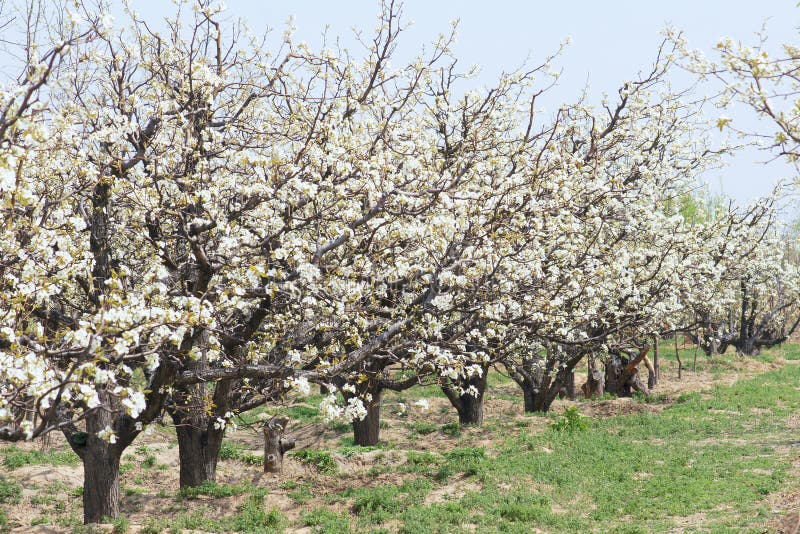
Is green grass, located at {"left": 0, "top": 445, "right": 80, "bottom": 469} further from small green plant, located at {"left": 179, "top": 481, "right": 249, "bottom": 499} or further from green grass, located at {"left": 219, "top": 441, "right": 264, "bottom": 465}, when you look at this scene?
small green plant, located at {"left": 179, "top": 481, "right": 249, "bottom": 499}

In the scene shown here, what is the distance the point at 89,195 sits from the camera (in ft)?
33.8

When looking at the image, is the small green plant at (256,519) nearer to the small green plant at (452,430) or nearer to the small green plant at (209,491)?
the small green plant at (209,491)

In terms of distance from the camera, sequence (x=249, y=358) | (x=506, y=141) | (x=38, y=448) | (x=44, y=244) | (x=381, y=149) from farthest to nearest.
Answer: (x=38, y=448) < (x=506, y=141) < (x=381, y=149) < (x=249, y=358) < (x=44, y=244)

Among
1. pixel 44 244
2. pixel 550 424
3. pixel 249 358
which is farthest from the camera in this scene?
pixel 550 424

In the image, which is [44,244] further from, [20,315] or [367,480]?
[367,480]

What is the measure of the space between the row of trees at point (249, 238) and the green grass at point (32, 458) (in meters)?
4.91

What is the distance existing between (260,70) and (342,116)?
89.0 inches

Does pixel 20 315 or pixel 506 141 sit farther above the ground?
pixel 506 141

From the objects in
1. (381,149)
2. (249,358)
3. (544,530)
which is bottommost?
(544,530)

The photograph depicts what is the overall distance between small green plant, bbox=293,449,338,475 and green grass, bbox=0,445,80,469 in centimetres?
542

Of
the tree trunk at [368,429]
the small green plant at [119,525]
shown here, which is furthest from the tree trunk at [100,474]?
the tree trunk at [368,429]

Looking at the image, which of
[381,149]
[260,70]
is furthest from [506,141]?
[260,70]

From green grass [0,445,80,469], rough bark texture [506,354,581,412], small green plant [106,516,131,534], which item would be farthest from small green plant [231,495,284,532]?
rough bark texture [506,354,581,412]

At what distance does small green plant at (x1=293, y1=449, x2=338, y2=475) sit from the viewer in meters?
15.2
